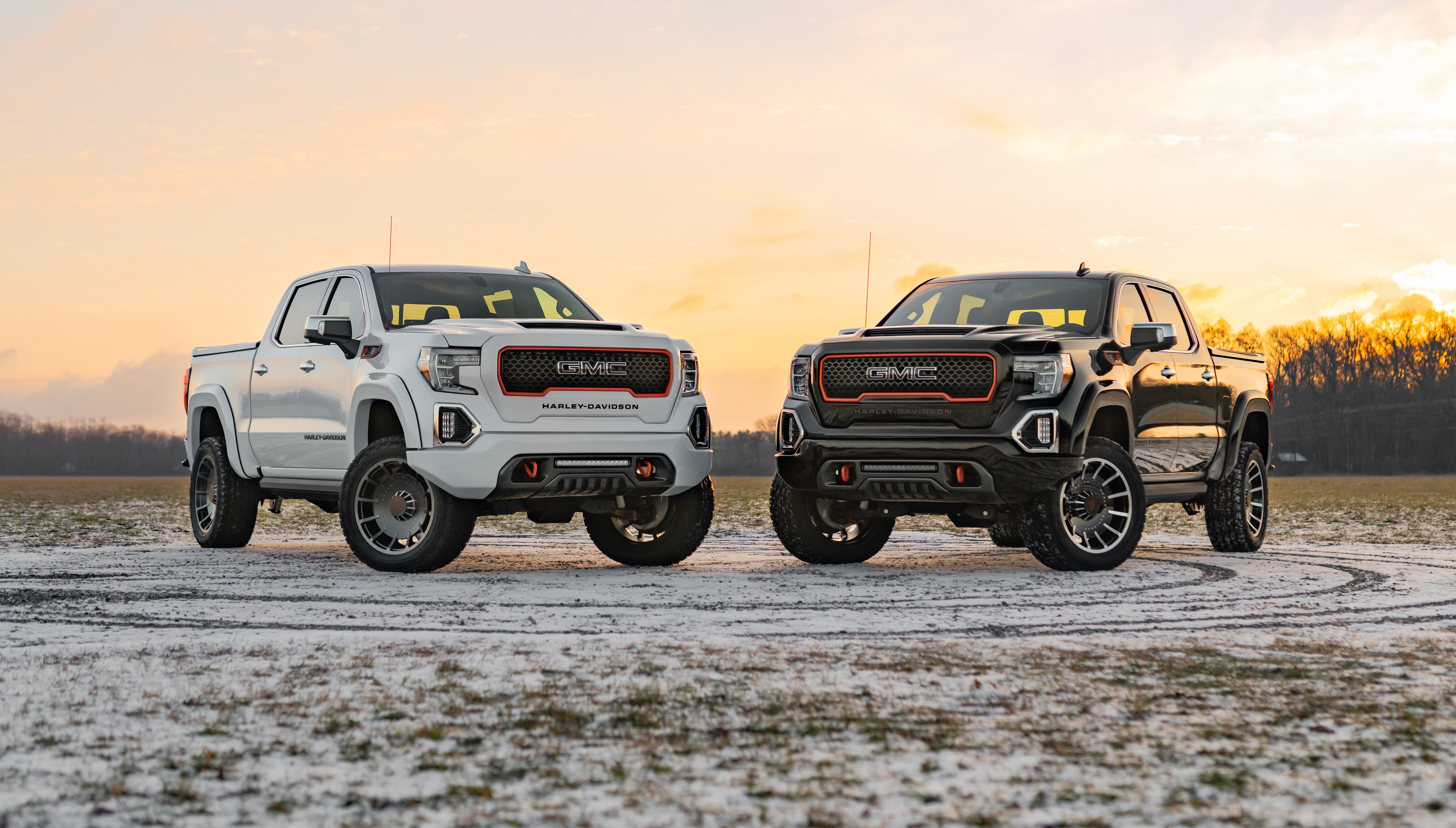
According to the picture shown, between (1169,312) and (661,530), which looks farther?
(1169,312)

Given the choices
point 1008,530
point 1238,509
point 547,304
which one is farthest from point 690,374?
point 1238,509

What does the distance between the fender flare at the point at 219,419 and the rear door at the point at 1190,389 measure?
775cm

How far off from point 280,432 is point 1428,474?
328ft

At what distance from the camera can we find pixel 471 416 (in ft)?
32.3

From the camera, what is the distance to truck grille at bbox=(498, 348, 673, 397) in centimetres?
1000

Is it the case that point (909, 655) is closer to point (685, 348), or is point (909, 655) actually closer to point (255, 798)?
point (255, 798)

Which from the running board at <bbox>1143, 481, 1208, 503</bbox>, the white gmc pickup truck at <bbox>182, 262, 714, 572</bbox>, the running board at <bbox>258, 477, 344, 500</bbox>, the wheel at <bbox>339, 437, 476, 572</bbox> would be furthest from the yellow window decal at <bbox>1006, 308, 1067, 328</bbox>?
the running board at <bbox>258, 477, 344, 500</bbox>

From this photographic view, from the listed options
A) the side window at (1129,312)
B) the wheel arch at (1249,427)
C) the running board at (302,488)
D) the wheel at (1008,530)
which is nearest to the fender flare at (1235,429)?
the wheel arch at (1249,427)

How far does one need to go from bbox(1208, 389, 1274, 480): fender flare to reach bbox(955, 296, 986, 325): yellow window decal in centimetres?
262

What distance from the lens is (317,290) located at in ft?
38.8

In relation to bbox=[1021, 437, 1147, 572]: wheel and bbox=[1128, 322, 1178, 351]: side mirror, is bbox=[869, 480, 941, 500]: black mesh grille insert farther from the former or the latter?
bbox=[1128, 322, 1178, 351]: side mirror

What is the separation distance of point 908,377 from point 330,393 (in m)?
4.41

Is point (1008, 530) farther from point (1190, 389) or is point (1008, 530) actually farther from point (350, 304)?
point (350, 304)

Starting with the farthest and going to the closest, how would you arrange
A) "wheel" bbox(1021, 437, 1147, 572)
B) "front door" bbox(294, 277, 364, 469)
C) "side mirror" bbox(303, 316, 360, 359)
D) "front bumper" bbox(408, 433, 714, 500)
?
"front door" bbox(294, 277, 364, 469), "side mirror" bbox(303, 316, 360, 359), "wheel" bbox(1021, 437, 1147, 572), "front bumper" bbox(408, 433, 714, 500)
